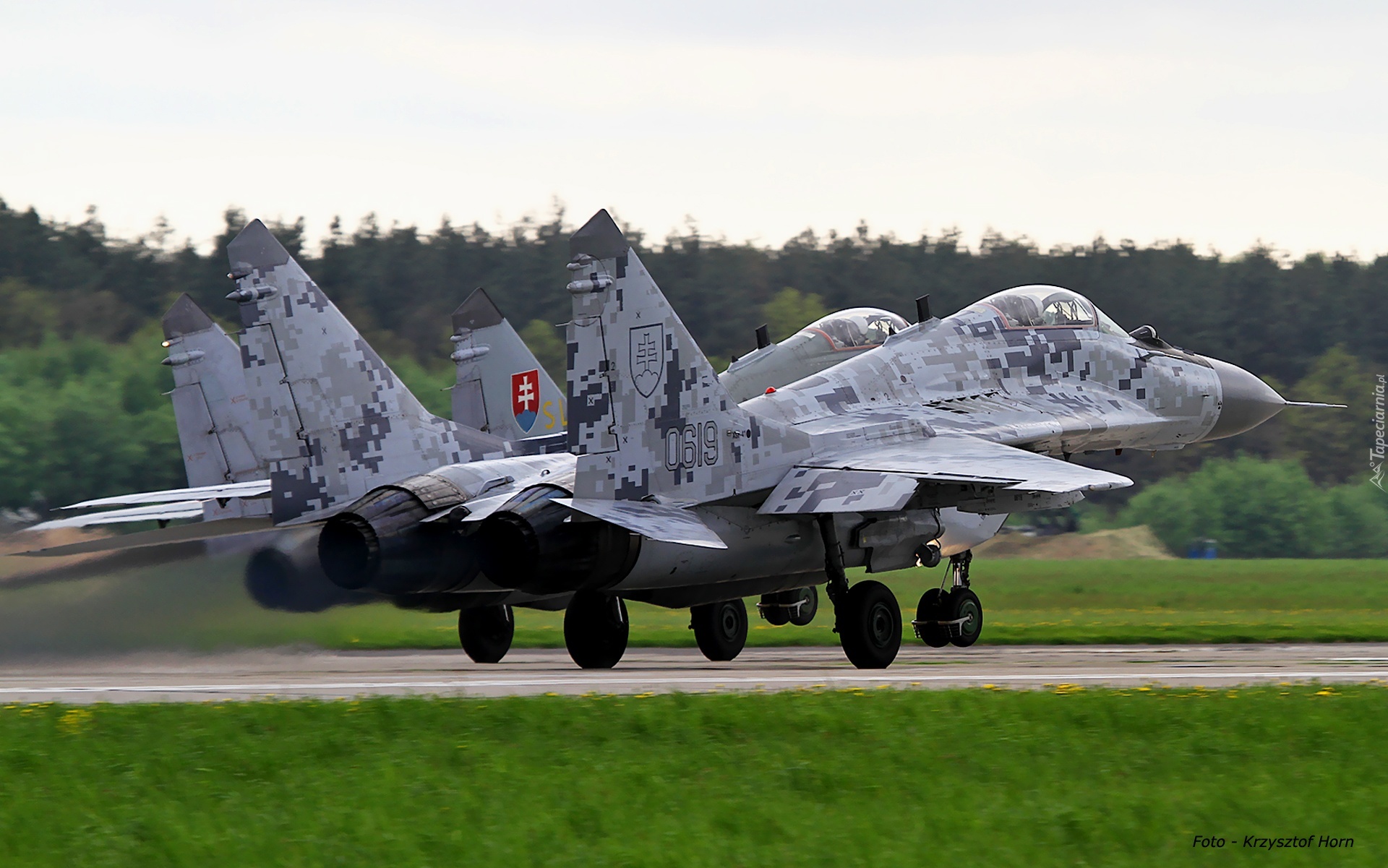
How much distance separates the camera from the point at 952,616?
19.6 meters

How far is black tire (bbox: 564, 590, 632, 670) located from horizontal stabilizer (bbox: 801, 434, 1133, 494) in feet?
8.97

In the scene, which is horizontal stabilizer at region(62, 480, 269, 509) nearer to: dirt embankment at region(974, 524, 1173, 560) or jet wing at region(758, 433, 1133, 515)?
jet wing at region(758, 433, 1133, 515)

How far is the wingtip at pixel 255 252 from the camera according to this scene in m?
18.6

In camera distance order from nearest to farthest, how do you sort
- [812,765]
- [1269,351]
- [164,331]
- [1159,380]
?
1. [812,765]
2. [1159,380]
3. [164,331]
4. [1269,351]

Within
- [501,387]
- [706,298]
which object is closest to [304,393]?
[501,387]

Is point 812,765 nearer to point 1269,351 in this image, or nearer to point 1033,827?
point 1033,827

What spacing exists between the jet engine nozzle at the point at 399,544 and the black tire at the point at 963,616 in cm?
599

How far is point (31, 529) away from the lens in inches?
722

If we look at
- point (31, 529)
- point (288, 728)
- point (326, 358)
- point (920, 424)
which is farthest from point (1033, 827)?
point (31, 529)

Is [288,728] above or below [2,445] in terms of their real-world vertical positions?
below

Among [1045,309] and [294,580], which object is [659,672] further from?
[1045,309]

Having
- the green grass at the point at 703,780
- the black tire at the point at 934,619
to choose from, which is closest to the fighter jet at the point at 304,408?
the black tire at the point at 934,619

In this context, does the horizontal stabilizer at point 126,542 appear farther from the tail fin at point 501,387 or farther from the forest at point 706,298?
the forest at point 706,298

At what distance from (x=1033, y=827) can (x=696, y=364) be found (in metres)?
9.15
